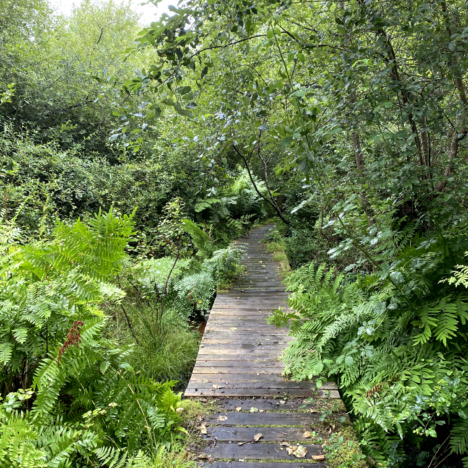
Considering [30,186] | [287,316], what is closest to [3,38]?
[30,186]

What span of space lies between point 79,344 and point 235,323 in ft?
7.37

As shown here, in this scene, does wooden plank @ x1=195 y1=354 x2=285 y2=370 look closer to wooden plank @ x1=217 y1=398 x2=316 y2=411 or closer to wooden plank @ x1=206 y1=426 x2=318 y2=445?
wooden plank @ x1=217 y1=398 x2=316 y2=411

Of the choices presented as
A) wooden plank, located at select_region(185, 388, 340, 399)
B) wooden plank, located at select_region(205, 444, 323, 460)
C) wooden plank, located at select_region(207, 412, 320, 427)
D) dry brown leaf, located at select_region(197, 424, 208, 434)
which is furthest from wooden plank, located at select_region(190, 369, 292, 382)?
wooden plank, located at select_region(205, 444, 323, 460)

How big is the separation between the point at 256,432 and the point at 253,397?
380 mm

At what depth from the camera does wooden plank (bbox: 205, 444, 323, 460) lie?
1992 millimetres

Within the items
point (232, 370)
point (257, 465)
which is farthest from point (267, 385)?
point (257, 465)

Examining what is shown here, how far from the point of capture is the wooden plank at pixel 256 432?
2135 millimetres

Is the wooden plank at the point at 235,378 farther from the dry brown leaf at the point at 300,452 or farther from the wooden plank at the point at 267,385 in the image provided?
the dry brown leaf at the point at 300,452

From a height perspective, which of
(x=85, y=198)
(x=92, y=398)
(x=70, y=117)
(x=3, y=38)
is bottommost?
(x=92, y=398)

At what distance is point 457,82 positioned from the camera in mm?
3061

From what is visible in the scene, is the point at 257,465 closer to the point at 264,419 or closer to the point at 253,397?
the point at 264,419

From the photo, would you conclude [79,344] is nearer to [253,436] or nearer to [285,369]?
[253,436]

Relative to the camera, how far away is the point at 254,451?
2.04 meters

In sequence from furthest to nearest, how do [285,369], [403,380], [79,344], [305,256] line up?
1. [305,256]
2. [285,369]
3. [403,380]
4. [79,344]
